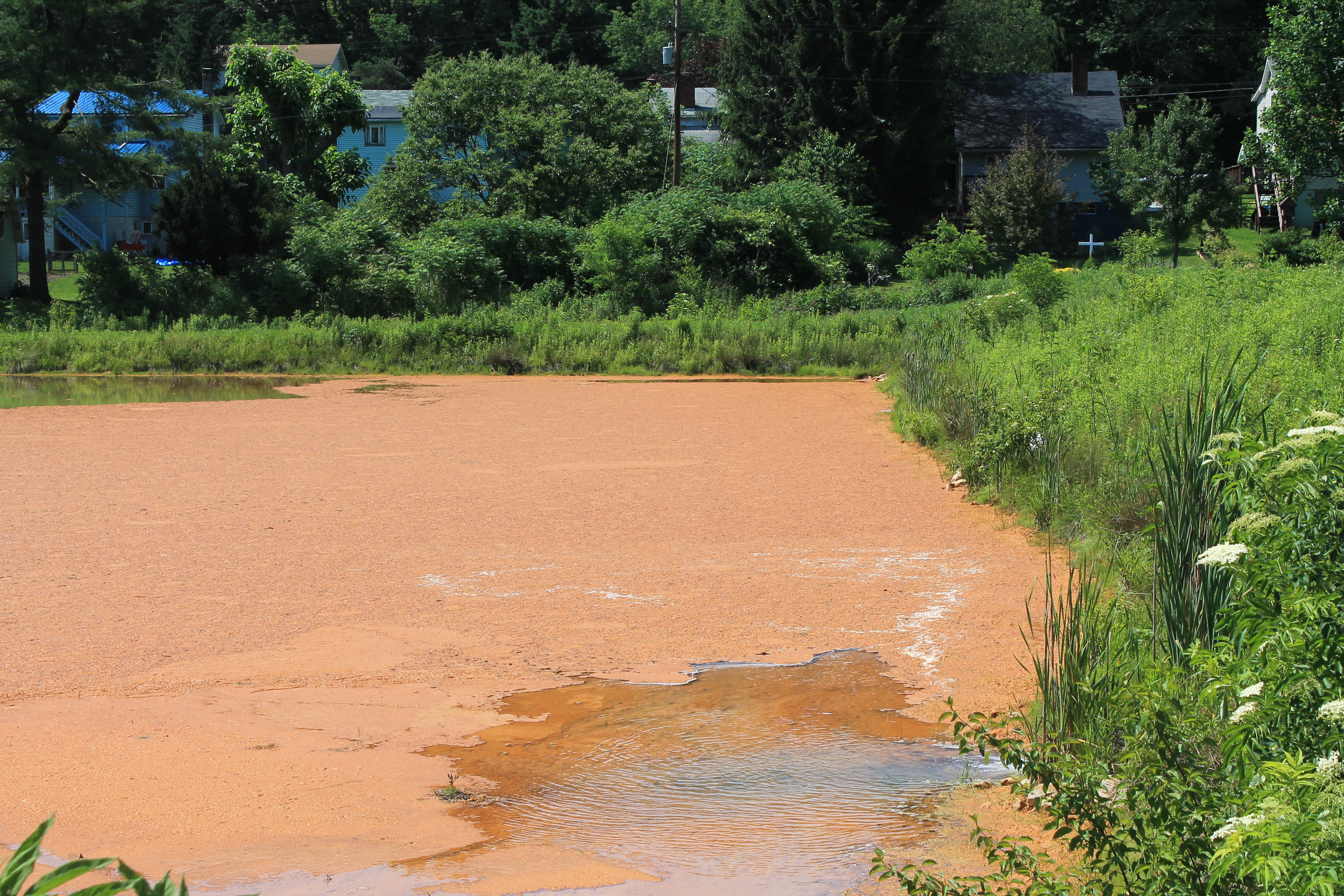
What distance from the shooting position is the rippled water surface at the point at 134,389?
22.8 metres

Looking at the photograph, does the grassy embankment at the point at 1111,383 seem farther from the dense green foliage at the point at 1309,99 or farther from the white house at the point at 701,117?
the white house at the point at 701,117

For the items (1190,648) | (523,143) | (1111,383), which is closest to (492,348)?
(1111,383)

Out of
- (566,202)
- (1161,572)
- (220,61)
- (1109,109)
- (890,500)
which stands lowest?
(890,500)

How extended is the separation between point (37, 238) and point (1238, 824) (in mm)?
39261

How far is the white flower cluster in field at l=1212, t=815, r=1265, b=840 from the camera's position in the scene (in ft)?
9.85

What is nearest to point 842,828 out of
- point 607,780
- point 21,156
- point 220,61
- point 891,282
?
point 607,780

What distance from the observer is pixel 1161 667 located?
4.22 meters

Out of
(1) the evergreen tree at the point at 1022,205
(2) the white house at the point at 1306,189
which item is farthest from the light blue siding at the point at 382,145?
(2) the white house at the point at 1306,189

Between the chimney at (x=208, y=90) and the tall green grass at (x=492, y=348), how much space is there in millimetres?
23681

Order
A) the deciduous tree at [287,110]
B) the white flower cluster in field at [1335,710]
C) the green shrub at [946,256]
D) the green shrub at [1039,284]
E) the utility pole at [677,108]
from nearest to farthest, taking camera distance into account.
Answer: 1. the white flower cluster in field at [1335,710]
2. the green shrub at [1039,284]
3. the green shrub at [946,256]
4. the utility pole at [677,108]
5. the deciduous tree at [287,110]

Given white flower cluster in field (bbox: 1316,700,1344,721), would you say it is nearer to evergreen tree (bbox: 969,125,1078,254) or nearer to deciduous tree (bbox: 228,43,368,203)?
evergreen tree (bbox: 969,125,1078,254)

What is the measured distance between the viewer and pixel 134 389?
977 inches

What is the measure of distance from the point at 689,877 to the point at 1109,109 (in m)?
54.0

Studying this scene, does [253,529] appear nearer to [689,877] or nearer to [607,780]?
[607,780]
